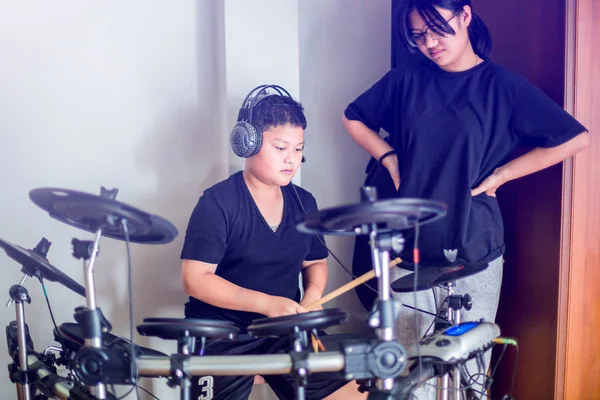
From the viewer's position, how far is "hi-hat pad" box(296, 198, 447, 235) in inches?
38.0

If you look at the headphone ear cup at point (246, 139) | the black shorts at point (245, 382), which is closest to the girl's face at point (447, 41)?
the headphone ear cup at point (246, 139)

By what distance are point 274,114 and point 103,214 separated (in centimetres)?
72

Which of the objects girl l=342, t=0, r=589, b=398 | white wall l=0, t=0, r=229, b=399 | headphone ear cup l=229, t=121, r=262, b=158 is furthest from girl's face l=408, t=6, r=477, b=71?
white wall l=0, t=0, r=229, b=399

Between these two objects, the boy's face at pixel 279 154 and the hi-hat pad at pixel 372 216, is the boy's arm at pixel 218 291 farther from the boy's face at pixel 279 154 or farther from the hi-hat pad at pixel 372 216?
the hi-hat pad at pixel 372 216

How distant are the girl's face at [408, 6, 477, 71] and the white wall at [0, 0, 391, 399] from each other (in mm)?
574

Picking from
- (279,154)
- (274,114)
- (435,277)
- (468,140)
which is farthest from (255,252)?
(468,140)

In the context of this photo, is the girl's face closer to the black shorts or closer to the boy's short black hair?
the boy's short black hair

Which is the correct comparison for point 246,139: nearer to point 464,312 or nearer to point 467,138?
point 467,138

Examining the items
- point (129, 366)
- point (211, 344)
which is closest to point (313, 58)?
point (211, 344)

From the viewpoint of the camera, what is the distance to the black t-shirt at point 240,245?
1.60 m

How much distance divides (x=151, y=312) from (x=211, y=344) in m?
0.59

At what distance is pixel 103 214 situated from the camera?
1.09m

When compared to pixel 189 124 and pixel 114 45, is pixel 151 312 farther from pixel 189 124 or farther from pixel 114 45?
pixel 114 45

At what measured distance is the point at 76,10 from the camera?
6.50 feet
